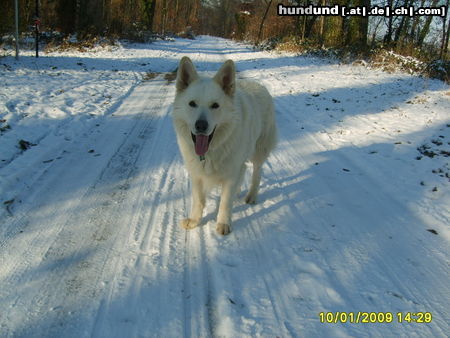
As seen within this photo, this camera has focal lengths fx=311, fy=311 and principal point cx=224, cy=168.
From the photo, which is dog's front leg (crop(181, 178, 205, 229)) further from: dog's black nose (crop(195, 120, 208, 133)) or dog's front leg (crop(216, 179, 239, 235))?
dog's black nose (crop(195, 120, 208, 133))

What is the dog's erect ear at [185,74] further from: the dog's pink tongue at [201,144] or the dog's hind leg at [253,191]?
the dog's hind leg at [253,191]

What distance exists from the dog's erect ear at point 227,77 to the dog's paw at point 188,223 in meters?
1.37

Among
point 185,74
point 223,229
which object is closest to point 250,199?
point 223,229

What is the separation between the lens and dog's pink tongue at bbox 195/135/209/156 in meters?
3.04

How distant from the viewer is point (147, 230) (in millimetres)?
3094

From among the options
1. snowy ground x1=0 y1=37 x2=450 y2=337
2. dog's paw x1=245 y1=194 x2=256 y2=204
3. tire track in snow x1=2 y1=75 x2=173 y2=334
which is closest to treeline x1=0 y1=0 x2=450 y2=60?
snowy ground x1=0 y1=37 x2=450 y2=337

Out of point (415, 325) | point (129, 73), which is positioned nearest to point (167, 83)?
point (129, 73)

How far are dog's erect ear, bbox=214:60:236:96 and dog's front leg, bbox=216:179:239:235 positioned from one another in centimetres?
95

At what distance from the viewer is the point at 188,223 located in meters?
3.25

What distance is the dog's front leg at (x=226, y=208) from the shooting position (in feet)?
10.5

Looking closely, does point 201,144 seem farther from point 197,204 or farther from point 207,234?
point 207,234

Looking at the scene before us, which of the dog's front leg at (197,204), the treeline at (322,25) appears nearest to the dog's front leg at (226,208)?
the dog's front leg at (197,204)

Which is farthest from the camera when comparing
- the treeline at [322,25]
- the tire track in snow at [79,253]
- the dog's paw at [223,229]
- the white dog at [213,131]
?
the treeline at [322,25]

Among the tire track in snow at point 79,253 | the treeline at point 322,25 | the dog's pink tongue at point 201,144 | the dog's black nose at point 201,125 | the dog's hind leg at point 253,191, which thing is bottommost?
the tire track in snow at point 79,253
